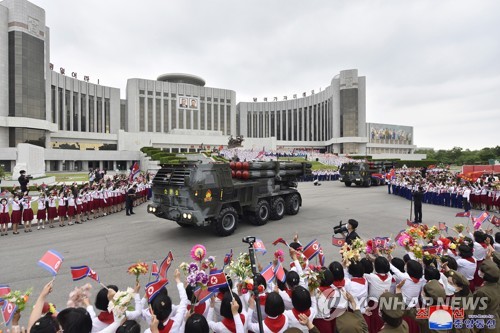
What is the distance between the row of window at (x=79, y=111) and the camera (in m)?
59.2

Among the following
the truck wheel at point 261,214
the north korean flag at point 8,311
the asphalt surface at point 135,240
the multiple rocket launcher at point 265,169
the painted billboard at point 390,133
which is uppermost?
the painted billboard at point 390,133

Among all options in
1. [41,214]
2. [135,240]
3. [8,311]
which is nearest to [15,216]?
[41,214]

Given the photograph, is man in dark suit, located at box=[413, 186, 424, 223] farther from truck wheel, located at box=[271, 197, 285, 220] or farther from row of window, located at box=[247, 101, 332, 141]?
row of window, located at box=[247, 101, 332, 141]

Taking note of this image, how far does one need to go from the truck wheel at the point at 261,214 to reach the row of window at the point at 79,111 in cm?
6282

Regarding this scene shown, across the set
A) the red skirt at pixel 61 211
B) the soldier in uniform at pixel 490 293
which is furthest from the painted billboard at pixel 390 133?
the soldier in uniform at pixel 490 293

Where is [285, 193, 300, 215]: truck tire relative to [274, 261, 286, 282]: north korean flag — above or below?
below

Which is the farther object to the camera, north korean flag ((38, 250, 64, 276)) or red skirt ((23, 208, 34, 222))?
red skirt ((23, 208, 34, 222))

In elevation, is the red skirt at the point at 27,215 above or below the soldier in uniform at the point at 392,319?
below

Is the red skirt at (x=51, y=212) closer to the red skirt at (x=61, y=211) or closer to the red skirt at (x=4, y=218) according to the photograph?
the red skirt at (x=61, y=211)

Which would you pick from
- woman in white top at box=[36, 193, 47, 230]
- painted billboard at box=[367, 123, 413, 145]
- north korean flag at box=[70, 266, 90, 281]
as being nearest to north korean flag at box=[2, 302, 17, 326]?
north korean flag at box=[70, 266, 90, 281]

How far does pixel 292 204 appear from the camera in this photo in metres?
14.1

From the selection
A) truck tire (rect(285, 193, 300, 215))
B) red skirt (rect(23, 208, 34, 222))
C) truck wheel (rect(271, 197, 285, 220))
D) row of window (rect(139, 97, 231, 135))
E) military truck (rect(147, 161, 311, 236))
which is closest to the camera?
military truck (rect(147, 161, 311, 236))

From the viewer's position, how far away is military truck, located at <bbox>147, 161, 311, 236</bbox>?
9.66m

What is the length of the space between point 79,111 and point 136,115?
12.6 m
